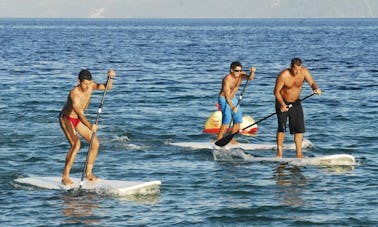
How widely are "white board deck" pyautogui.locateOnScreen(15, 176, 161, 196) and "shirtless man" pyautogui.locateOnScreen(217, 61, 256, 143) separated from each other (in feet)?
16.3

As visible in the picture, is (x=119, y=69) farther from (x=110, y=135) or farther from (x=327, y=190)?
(x=327, y=190)

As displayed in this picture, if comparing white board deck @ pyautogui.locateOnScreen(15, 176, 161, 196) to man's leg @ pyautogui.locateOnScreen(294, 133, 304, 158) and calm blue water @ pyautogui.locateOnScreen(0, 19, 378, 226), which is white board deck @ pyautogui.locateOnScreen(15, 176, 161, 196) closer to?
calm blue water @ pyautogui.locateOnScreen(0, 19, 378, 226)

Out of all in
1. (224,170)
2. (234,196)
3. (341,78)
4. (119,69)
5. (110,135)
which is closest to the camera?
(234,196)

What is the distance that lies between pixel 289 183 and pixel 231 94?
427 cm

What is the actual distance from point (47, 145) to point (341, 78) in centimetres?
2755

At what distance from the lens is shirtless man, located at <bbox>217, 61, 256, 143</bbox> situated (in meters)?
22.8

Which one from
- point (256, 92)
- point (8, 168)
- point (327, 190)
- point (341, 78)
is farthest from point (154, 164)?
point (341, 78)

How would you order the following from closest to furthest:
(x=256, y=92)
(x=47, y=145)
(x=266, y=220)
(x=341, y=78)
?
(x=266, y=220) < (x=47, y=145) < (x=256, y=92) < (x=341, y=78)

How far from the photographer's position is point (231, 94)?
23172mm

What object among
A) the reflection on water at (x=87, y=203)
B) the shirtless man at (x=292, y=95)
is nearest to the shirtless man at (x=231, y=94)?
the shirtless man at (x=292, y=95)

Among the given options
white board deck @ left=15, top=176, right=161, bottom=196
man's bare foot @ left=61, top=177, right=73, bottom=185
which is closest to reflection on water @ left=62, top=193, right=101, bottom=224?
white board deck @ left=15, top=176, right=161, bottom=196

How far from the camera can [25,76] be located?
164 ft

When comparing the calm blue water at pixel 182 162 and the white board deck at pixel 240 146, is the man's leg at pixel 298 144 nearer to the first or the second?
the calm blue water at pixel 182 162

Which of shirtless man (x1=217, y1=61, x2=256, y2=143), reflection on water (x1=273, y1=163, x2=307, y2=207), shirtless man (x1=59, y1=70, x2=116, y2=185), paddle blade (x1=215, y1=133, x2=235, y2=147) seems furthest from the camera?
paddle blade (x1=215, y1=133, x2=235, y2=147)
